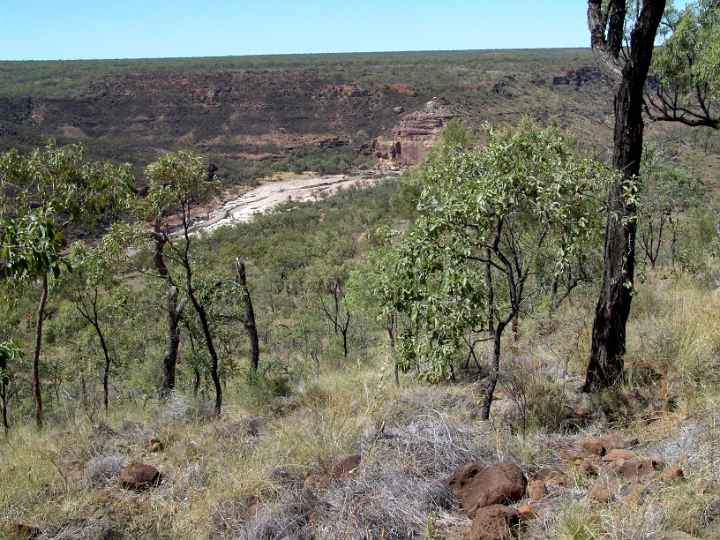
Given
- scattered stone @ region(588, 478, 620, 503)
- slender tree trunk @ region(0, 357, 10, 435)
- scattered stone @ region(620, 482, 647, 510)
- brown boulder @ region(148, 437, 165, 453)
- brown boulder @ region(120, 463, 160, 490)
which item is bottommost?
slender tree trunk @ region(0, 357, 10, 435)

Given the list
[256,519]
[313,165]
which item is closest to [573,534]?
[256,519]

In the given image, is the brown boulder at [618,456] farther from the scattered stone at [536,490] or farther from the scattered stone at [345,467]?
the scattered stone at [345,467]

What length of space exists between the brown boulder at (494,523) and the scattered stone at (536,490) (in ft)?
0.81

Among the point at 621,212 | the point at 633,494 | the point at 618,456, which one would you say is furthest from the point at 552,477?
the point at 621,212

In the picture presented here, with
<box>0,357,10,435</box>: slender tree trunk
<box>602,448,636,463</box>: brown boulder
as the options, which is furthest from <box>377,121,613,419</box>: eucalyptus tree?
<box>0,357,10,435</box>: slender tree trunk

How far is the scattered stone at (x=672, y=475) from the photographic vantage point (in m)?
2.80

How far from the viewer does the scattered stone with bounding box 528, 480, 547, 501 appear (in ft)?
10.1

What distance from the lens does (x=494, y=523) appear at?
278 cm

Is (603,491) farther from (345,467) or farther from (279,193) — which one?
(279,193)

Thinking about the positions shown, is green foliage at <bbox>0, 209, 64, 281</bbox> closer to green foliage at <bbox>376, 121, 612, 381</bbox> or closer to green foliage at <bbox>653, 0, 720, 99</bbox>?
green foliage at <bbox>376, 121, 612, 381</bbox>

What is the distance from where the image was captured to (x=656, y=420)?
4.09 m

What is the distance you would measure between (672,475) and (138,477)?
11.2 ft

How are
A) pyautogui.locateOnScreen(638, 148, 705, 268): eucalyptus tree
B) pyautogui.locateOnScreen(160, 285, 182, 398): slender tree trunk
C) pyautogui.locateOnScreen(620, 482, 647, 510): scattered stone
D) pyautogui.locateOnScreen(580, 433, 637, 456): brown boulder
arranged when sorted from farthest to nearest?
pyautogui.locateOnScreen(638, 148, 705, 268): eucalyptus tree
pyautogui.locateOnScreen(160, 285, 182, 398): slender tree trunk
pyautogui.locateOnScreen(580, 433, 637, 456): brown boulder
pyautogui.locateOnScreen(620, 482, 647, 510): scattered stone

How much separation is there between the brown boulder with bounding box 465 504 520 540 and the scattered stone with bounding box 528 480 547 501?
0.81 feet
